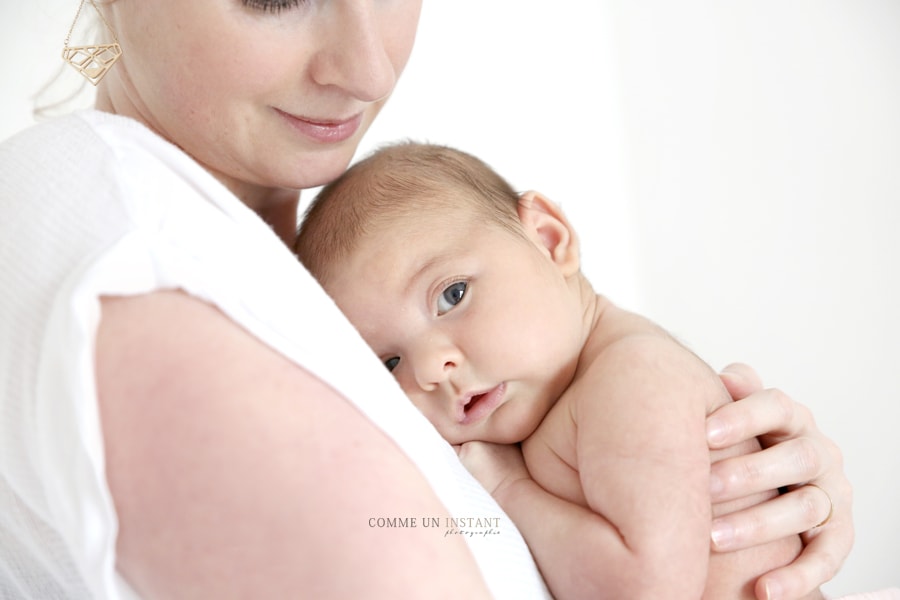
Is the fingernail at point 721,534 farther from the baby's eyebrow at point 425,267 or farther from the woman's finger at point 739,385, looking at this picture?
the baby's eyebrow at point 425,267

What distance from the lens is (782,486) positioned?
1.26 meters

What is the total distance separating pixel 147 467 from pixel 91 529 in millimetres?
60

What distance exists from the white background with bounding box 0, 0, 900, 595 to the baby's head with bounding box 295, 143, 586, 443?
1612 mm

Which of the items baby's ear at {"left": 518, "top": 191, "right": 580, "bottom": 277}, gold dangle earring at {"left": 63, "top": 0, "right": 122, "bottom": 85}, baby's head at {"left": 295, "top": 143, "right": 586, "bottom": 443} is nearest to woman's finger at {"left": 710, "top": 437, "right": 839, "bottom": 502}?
baby's head at {"left": 295, "top": 143, "right": 586, "bottom": 443}

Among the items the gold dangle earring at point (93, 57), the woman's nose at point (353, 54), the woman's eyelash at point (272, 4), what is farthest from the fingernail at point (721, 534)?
the gold dangle earring at point (93, 57)

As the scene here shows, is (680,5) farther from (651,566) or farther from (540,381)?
(651,566)

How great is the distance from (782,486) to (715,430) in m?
0.18

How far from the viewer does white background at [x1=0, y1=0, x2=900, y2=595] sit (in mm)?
2693

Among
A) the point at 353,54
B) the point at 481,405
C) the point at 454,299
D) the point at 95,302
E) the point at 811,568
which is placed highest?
the point at 353,54

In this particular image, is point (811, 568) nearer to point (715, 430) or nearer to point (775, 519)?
point (775, 519)

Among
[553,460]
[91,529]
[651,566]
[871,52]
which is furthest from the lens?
[871,52]

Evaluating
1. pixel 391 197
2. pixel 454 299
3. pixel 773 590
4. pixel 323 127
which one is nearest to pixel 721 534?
pixel 773 590

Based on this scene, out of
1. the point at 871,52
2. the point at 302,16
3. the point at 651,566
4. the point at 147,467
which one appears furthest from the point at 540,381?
the point at 871,52

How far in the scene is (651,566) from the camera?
1040 mm
